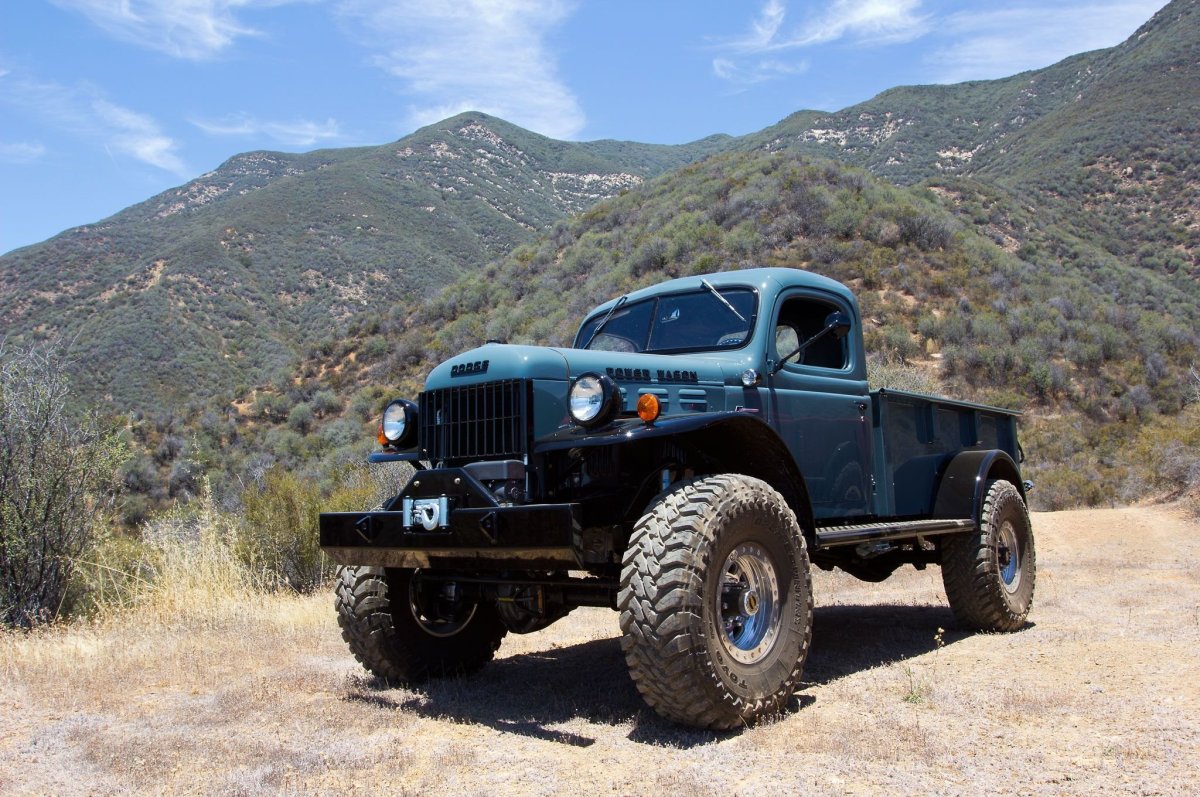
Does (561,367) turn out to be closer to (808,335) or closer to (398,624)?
(398,624)

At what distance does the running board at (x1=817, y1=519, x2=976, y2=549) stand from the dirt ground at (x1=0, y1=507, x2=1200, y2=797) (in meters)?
0.77

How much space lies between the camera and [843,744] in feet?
13.4

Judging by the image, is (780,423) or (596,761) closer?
(596,761)

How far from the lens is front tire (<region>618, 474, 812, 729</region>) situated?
4.14 metres

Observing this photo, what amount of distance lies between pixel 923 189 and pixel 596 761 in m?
34.2

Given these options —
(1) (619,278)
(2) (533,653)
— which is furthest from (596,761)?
(1) (619,278)

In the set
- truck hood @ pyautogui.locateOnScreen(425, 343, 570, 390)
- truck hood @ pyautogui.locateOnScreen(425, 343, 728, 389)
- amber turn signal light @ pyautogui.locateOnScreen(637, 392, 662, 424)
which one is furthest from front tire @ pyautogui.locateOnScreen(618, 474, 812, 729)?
truck hood @ pyautogui.locateOnScreen(425, 343, 570, 390)

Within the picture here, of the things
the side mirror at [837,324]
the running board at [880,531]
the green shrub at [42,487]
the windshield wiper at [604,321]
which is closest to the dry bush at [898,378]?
the running board at [880,531]

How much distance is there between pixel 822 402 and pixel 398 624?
9.56 ft

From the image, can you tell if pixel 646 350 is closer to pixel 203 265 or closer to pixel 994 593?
pixel 994 593

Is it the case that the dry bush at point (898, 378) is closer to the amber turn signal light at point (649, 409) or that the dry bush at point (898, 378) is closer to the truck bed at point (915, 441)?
the truck bed at point (915, 441)

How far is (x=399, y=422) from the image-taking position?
5508mm

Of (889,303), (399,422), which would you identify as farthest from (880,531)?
(889,303)

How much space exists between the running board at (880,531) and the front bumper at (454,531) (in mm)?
1700
